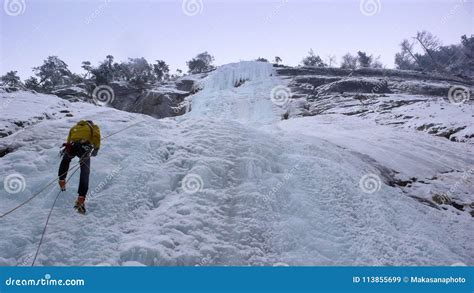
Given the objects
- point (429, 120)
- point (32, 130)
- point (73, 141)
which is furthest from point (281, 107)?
point (73, 141)

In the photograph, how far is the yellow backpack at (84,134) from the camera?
6199 millimetres

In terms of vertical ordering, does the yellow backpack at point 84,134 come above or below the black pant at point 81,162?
above

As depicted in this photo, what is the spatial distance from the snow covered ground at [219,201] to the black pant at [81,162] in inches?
18.0

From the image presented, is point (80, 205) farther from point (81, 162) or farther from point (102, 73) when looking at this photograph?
point (102, 73)

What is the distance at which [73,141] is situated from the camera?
6.14 metres

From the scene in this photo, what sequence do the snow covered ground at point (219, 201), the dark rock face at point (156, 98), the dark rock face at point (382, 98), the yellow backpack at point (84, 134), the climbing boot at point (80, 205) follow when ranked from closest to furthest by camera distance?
the snow covered ground at point (219, 201) < the climbing boot at point (80, 205) < the yellow backpack at point (84, 134) < the dark rock face at point (382, 98) < the dark rock face at point (156, 98)

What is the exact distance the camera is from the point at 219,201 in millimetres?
6559

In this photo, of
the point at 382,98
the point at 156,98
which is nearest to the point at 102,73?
the point at 156,98

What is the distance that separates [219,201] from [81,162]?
8.40ft

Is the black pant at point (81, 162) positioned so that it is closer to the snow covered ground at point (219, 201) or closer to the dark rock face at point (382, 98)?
the snow covered ground at point (219, 201)

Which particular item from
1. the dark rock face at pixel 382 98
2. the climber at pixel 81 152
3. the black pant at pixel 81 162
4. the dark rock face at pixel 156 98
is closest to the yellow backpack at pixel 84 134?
the climber at pixel 81 152

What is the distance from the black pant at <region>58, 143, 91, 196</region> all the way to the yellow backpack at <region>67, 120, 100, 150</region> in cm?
12

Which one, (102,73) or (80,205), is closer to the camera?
(80,205)

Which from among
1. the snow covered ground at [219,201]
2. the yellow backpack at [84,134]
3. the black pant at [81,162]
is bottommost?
the snow covered ground at [219,201]
